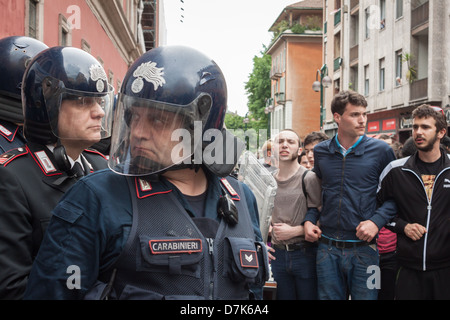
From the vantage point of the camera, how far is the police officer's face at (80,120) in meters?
2.31

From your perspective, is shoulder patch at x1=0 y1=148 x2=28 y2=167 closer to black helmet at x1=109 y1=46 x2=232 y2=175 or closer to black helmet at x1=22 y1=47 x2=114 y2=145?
black helmet at x1=22 y1=47 x2=114 y2=145

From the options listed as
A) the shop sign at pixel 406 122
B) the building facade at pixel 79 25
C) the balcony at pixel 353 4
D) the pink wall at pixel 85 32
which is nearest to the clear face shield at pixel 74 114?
the building facade at pixel 79 25

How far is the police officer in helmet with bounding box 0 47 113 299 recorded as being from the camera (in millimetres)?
1789

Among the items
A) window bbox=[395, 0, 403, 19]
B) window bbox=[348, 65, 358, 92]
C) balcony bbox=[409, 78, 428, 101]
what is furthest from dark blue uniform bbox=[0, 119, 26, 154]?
window bbox=[348, 65, 358, 92]

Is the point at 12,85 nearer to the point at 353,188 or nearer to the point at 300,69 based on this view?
the point at 353,188

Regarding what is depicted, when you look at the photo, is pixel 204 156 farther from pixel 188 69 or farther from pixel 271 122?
pixel 271 122

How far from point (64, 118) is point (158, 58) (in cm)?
78

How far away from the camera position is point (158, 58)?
176 centimetres

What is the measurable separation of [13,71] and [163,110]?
1.43 meters

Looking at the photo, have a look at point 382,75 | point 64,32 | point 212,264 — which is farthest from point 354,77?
point 212,264

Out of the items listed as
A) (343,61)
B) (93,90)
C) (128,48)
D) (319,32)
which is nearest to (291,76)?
(319,32)

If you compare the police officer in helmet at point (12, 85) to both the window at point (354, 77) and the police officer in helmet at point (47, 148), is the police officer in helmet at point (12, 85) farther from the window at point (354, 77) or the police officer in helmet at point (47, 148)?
the window at point (354, 77)

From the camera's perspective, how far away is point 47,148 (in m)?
2.25

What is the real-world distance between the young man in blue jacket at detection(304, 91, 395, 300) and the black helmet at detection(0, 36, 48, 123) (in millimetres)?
2428
